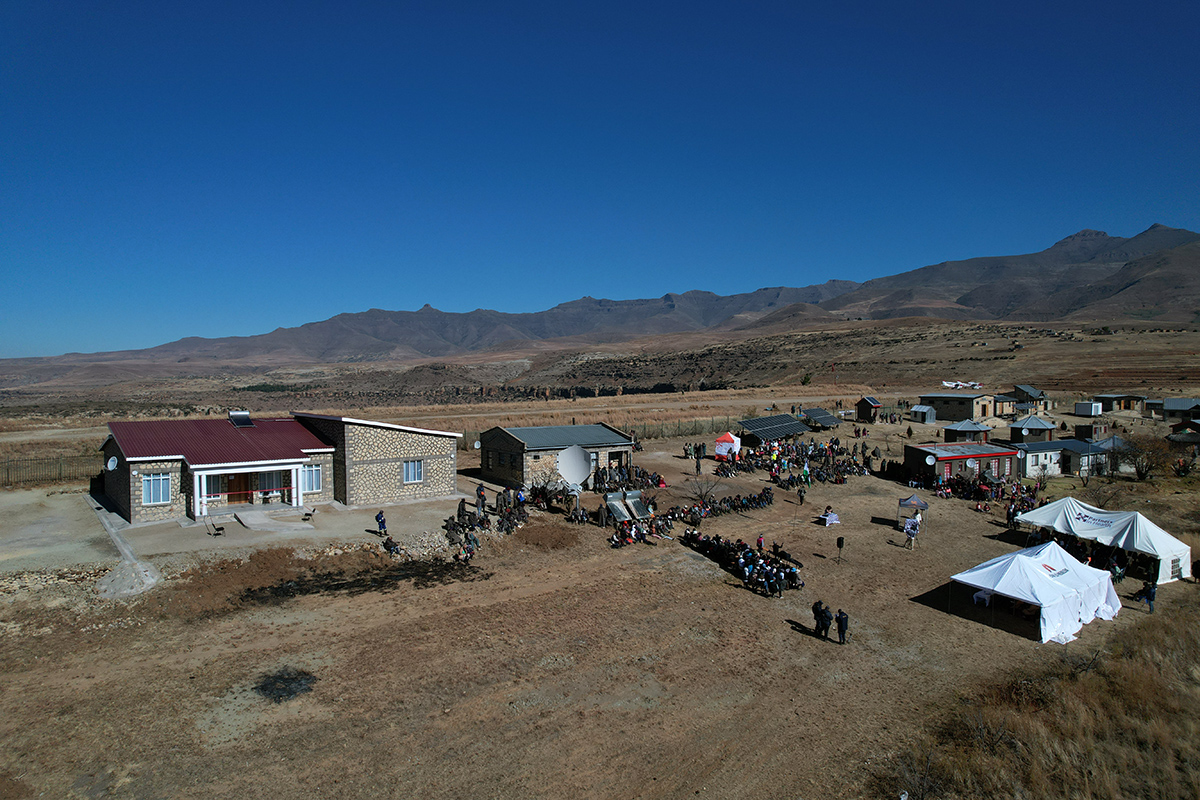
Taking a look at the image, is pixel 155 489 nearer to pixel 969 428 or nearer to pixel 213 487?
pixel 213 487

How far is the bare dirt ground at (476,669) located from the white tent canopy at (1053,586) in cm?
54

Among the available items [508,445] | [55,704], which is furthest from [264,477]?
[55,704]

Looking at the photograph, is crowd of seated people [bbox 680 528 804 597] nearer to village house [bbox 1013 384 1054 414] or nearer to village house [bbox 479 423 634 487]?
village house [bbox 479 423 634 487]

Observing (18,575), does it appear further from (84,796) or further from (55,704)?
(84,796)

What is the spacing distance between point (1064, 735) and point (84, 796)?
1614 centimetres

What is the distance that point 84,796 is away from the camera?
31.0ft

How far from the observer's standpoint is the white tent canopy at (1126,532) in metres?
19.9

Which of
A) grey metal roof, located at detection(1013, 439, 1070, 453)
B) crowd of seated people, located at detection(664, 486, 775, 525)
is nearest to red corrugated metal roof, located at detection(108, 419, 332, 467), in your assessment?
crowd of seated people, located at detection(664, 486, 775, 525)

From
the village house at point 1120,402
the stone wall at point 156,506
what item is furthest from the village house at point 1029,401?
the stone wall at point 156,506

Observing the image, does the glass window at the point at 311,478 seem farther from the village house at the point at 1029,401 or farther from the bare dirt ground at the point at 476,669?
the village house at the point at 1029,401

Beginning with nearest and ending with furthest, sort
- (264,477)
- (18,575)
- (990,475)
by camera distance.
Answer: (18,575), (264,477), (990,475)

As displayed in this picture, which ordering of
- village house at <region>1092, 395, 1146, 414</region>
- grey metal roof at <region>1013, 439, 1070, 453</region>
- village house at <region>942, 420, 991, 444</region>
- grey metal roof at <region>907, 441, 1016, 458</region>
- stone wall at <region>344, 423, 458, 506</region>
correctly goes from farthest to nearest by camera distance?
village house at <region>1092, 395, 1146, 414</region>
village house at <region>942, 420, 991, 444</region>
grey metal roof at <region>1013, 439, 1070, 453</region>
grey metal roof at <region>907, 441, 1016, 458</region>
stone wall at <region>344, 423, 458, 506</region>

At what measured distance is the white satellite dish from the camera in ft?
98.5

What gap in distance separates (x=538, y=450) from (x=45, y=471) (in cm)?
2292
